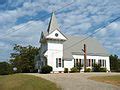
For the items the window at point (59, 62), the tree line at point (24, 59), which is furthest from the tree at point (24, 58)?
the window at point (59, 62)

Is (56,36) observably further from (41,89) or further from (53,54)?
(41,89)

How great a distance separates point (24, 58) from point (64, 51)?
13919 millimetres

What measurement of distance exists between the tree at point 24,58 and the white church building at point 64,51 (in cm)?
578

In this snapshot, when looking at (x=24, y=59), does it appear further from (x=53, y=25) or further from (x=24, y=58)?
(x=53, y=25)

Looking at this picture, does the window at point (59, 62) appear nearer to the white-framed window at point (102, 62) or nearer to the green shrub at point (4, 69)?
the white-framed window at point (102, 62)

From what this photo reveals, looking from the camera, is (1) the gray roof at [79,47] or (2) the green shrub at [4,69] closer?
(2) the green shrub at [4,69]

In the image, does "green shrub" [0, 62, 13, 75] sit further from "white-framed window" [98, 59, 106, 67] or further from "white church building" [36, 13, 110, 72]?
"white-framed window" [98, 59, 106, 67]

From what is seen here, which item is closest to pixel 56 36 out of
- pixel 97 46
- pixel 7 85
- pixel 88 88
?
pixel 97 46

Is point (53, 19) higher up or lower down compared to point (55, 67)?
higher up

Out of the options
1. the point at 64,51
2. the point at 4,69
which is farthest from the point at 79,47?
the point at 4,69

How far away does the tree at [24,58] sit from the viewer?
66.7 m

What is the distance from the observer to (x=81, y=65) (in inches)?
2298

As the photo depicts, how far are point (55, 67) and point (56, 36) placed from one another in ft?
20.2

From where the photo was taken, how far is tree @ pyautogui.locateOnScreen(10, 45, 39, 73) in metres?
66.7
